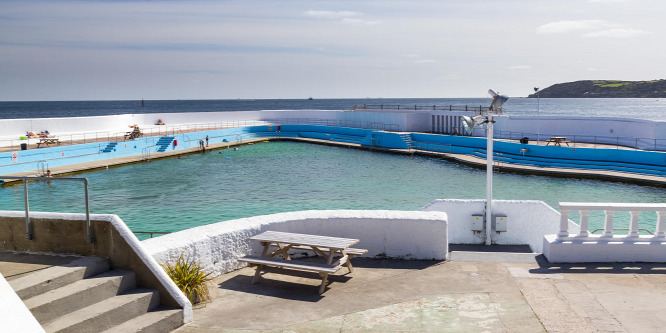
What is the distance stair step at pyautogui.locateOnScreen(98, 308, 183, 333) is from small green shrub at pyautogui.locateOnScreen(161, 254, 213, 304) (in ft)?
1.74

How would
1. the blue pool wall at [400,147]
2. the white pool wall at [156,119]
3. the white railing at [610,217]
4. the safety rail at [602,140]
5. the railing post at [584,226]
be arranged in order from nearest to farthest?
the white railing at [610,217]
the railing post at [584,226]
the blue pool wall at [400,147]
the safety rail at [602,140]
the white pool wall at [156,119]

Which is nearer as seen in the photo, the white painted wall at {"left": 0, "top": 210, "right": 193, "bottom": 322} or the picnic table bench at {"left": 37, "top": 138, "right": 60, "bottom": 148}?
the white painted wall at {"left": 0, "top": 210, "right": 193, "bottom": 322}

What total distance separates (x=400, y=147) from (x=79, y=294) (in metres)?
41.4

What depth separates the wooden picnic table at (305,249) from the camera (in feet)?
22.6

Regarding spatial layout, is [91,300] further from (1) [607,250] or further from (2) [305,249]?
(1) [607,250]

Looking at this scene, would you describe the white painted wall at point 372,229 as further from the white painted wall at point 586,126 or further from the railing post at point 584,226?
the white painted wall at point 586,126

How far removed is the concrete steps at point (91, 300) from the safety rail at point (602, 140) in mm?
34377

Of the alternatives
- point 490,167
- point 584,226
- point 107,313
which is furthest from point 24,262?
point 490,167

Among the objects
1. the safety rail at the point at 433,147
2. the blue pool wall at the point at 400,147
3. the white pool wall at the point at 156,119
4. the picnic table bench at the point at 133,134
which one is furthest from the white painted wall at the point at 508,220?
the white pool wall at the point at 156,119

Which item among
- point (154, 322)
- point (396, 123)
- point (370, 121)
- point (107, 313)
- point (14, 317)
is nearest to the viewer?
point (14, 317)

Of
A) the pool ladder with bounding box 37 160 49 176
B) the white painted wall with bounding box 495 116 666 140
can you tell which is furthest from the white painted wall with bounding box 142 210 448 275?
the white painted wall with bounding box 495 116 666 140

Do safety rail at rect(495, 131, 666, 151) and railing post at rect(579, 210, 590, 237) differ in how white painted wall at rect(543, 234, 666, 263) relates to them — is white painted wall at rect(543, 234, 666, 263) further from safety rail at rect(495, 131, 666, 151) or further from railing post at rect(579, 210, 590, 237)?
safety rail at rect(495, 131, 666, 151)

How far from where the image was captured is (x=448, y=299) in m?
6.46

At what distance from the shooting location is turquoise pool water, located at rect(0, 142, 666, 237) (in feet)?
72.9
